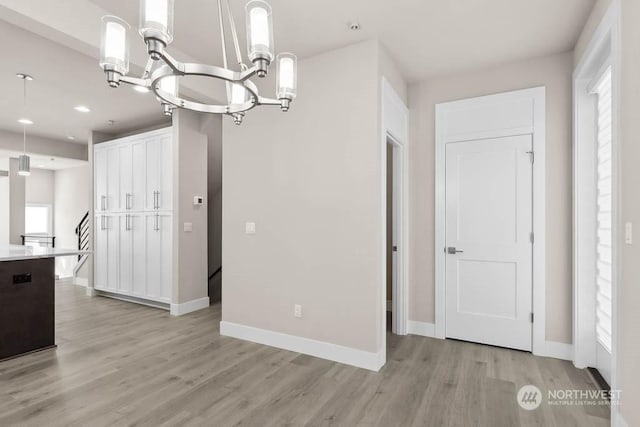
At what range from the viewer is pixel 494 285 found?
3.31m

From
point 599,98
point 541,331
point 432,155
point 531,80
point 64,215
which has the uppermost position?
point 531,80

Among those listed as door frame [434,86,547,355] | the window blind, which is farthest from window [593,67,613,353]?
door frame [434,86,547,355]

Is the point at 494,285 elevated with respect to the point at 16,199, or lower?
lower

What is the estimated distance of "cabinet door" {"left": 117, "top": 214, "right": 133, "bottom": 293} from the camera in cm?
506

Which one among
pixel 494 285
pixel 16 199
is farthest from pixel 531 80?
pixel 16 199

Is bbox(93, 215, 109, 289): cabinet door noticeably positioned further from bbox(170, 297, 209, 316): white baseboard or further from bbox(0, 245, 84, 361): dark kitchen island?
bbox(0, 245, 84, 361): dark kitchen island

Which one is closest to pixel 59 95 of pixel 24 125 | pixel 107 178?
pixel 107 178

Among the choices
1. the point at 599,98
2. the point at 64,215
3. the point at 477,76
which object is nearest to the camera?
the point at 599,98

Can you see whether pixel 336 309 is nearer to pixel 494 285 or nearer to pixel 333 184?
pixel 333 184

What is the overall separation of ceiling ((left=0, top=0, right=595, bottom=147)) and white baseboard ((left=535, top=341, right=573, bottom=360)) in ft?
8.76

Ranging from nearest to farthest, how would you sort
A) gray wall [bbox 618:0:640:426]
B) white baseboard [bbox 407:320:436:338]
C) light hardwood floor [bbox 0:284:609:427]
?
1. gray wall [bbox 618:0:640:426]
2. light hardwood floor [bbox 0:284:609:427]
3. white baseboard [bbox 407:320:436:338]

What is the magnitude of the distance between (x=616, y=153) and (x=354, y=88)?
1882 millimetres

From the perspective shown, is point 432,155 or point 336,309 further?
point 432,155

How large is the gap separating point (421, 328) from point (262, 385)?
1.90 metres
